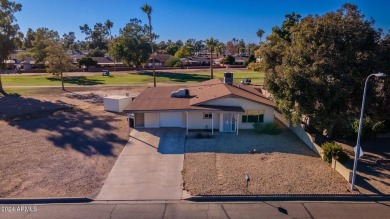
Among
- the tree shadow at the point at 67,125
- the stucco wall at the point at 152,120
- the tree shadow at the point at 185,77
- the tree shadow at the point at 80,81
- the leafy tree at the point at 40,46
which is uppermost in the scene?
the leafy tree at the point at 40,46

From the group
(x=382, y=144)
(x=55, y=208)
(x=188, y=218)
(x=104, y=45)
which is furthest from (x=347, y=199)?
(x=104, y=45)

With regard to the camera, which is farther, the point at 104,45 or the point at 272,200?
the point at 104,45

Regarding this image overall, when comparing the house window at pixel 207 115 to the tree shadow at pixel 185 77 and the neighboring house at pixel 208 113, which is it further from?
the tree shadow at pixel 185 77

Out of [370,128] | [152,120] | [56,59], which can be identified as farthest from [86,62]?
[370,128]

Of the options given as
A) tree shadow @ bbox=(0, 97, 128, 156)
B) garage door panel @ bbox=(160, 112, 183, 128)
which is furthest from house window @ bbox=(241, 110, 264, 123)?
tree shadow @ bbox=(0, 97, 128, 156)

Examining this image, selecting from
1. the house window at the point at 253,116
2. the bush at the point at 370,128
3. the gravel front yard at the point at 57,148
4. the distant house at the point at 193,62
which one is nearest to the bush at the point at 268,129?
the house window at the point at 253,116

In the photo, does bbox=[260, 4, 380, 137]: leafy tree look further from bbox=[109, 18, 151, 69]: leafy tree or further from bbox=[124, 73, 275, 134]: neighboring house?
bbox=[109, 18, 151, 69]: leafy tree

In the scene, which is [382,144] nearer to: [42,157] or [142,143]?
[142,143]
